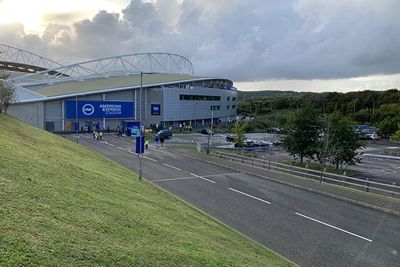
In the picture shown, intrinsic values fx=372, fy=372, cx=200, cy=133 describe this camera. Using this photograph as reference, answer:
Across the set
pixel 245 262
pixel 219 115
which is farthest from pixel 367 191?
pixel 219 115

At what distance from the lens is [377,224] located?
595 inches

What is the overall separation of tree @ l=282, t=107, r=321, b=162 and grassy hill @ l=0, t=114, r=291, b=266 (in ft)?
74.3

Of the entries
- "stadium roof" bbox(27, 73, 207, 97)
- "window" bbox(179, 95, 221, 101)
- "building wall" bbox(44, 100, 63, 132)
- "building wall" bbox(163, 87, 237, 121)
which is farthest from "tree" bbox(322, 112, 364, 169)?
"window" bbox(179, 95, 221, 101)

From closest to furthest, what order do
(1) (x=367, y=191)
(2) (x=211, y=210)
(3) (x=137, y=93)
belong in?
(2) (x=211, y=210) → (1) (x=367, y=191) → (3) (x=137, y=93)

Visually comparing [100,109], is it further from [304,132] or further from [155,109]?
[304,132]

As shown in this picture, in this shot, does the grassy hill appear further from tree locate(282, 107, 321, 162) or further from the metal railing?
tree locate(282, 107, 321, 162)

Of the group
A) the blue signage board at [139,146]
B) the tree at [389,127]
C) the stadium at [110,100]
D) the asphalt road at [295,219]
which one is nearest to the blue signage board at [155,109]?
the stadium at [110,100]

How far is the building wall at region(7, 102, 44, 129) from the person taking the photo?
64.8 meters

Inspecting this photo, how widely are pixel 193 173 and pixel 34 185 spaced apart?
18.0 meters

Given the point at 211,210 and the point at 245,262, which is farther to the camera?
the point at 211,210

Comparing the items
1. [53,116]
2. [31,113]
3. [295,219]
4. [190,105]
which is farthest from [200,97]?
[295,219]

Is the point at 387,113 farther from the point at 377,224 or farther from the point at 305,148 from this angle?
the point at 377,224

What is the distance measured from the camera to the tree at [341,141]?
30625mm

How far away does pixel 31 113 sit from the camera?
6575 cm
